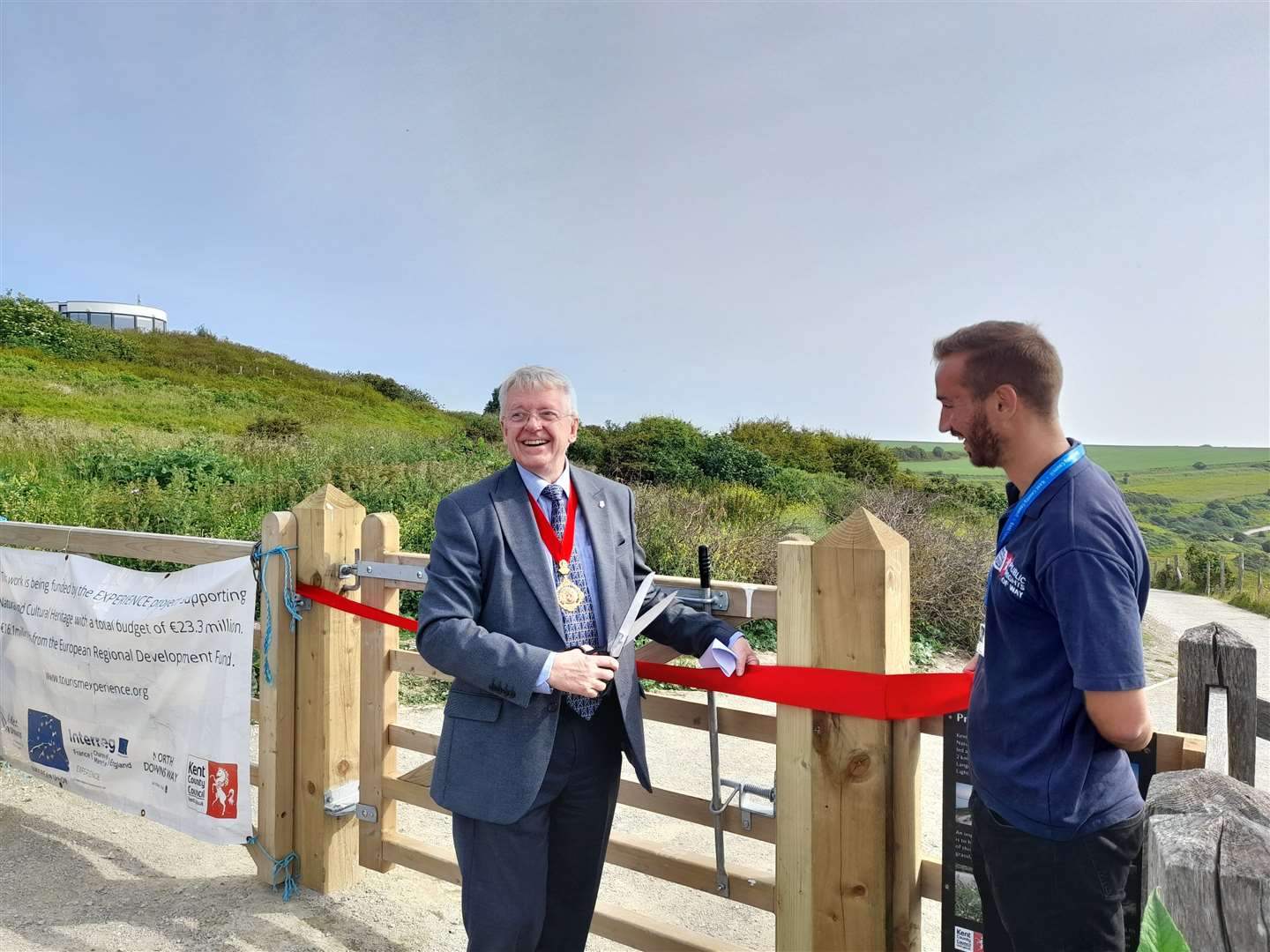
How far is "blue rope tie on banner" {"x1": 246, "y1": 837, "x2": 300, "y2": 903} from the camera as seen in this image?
12.8ft

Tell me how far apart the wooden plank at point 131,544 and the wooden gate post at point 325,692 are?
36 cm

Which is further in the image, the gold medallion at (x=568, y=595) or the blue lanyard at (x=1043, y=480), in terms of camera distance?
the gold medallion at (x=568, y=595)

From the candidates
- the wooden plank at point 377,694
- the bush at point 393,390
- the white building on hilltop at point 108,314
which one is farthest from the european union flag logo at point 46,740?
the white building on hilltop at point 108,314

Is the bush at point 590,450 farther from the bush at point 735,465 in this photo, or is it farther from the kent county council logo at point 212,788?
the kent county council logo at point 212,788

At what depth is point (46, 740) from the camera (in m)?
4.52

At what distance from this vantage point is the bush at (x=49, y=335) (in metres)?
38.8

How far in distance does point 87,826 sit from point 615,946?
314 centimetres

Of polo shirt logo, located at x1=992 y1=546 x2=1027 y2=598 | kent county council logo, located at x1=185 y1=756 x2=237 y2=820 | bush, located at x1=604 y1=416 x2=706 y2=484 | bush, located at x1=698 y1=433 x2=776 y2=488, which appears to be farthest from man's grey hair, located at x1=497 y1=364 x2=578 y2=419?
bush, located at x1=698 y1=433 x2=776 y2=488

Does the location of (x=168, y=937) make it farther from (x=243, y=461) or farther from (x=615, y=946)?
(x=243, y=461)

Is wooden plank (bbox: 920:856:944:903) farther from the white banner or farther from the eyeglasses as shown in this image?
the white banner

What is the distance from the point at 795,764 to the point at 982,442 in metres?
1.15

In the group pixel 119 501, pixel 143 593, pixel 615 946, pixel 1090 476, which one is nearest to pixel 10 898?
pixel 143 593

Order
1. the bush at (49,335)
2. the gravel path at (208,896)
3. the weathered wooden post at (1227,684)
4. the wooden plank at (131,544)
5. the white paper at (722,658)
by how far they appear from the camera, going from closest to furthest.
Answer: the weathered wooden post at (1227,684), the white paper at (722,658), the gravel path at (208,896), the wooden plank at (131,544), the bush at (49,335)

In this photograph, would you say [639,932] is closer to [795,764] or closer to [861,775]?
[795,764]
